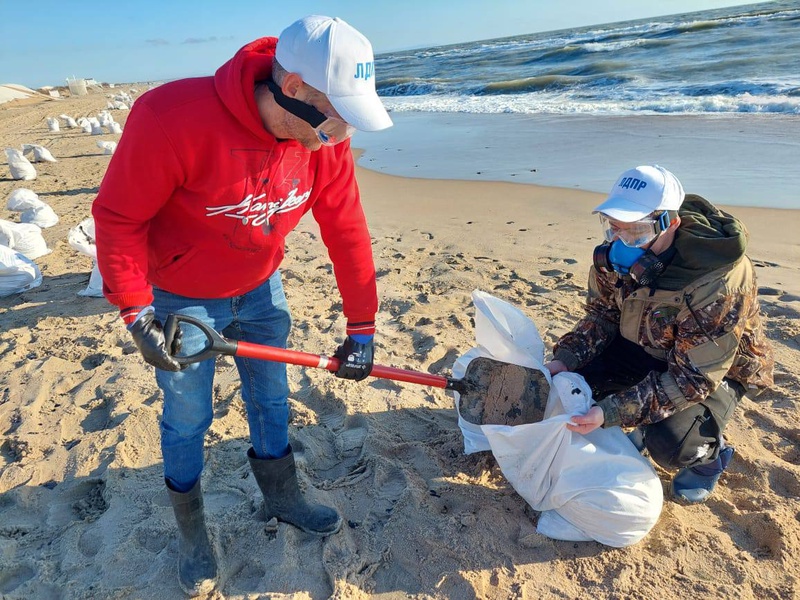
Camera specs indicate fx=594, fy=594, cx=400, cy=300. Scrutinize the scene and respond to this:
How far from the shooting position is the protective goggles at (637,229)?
6.81 ft

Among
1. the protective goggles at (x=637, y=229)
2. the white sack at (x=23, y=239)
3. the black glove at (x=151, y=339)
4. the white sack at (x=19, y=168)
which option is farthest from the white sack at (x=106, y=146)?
the protective goggles at (x=637, y=229)

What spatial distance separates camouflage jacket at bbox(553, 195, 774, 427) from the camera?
80.1 inches

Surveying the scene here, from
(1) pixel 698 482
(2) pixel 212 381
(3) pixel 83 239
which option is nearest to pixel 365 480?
(2) pixel 212 381

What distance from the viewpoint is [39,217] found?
6.27 meters

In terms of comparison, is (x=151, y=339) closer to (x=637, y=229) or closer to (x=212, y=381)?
(x=212, y=381)

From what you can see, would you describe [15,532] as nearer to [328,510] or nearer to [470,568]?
[328,510]

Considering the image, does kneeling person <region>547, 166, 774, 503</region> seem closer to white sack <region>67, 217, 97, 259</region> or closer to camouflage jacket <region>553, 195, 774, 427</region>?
camouflage jacket <region>553, 195, 774, 427</region>

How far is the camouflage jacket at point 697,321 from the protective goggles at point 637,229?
92 mm

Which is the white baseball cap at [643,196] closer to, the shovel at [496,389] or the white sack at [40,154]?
the shovel at [496,389]

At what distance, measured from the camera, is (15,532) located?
2268 millimetres

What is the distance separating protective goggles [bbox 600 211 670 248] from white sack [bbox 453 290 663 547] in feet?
1.92

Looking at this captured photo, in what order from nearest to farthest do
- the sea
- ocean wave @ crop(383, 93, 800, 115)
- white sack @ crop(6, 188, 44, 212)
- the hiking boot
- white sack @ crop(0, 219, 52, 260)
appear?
1. the hiking boot
2. white sack @ crop(0, 219, 52, 260)
3. white sack @ crop(6, 188, 44, 212)
4. the sea
5. ocean wave @ crop(383, 93, 800, 115)

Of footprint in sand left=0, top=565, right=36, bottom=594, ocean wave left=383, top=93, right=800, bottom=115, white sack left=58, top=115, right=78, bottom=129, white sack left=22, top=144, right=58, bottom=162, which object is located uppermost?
white sack left=58, top=115, right=78, bottom=129

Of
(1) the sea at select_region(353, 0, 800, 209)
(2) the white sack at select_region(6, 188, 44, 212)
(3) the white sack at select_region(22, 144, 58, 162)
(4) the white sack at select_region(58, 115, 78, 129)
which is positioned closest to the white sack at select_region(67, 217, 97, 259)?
(2) the white sack at select_region(6, 188, 44, 212)
